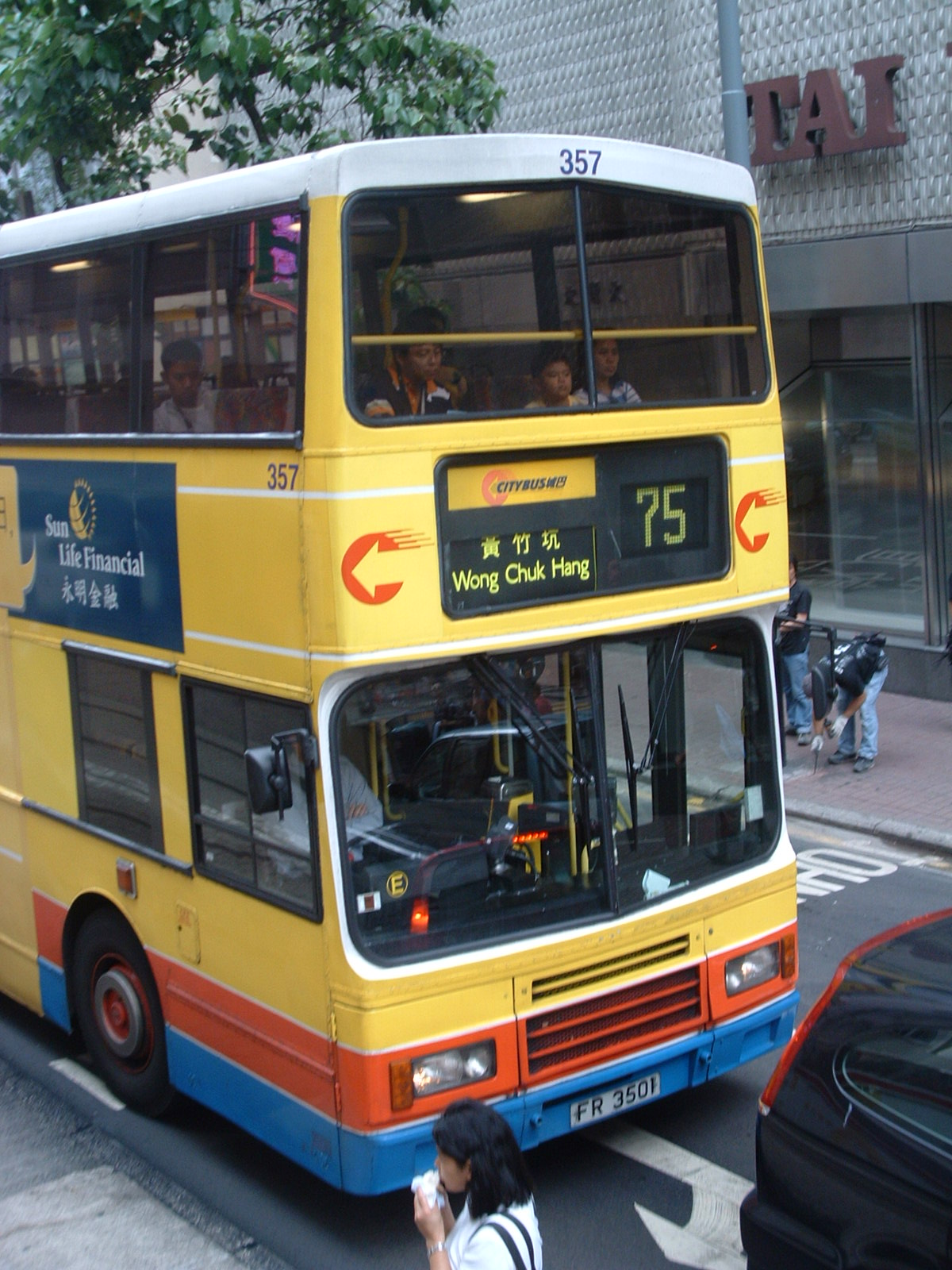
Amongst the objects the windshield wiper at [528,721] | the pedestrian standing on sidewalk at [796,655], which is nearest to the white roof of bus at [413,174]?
the windshield wiper at [528,721]

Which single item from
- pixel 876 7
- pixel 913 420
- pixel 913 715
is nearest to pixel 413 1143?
pixel 913 715

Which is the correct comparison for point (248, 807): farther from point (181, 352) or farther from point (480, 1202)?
point (480, 1202)

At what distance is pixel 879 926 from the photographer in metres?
9.25

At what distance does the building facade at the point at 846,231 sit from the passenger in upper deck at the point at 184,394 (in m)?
10.0

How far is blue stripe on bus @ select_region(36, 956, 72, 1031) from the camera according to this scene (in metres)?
7.43

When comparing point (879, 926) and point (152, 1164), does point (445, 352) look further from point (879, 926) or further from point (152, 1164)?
point (879, 926)

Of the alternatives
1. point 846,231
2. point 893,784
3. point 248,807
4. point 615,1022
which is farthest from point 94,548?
point 846,231

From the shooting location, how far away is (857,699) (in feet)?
41.3

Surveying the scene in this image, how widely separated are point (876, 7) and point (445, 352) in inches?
432

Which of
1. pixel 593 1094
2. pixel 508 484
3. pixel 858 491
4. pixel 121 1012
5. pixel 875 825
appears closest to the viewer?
pixel 508 484

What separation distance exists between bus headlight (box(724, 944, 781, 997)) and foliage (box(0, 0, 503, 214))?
24.8 ft

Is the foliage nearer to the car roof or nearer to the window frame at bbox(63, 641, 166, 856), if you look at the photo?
the window frame at bbox(63, 641, 166, 856)

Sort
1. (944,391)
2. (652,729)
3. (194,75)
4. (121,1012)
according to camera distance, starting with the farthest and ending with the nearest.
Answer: (944,391) < (194,75) < (121,1012) < (652,729)

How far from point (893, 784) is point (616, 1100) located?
7.30 m
